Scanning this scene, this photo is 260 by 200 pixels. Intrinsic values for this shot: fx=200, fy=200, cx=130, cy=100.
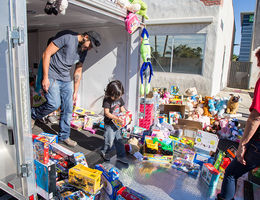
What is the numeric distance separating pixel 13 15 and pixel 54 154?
1851mm

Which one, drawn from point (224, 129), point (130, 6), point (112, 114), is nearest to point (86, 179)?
point (112, 114)

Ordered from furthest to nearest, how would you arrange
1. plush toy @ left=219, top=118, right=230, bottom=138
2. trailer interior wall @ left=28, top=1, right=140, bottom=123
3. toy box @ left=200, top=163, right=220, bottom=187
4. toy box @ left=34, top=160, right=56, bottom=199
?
1. plush toy @ left=219, top=118, right=230, bottom=138
2. trailer interior wall @ left=28, top=1, right=140, bottom=123
3. toy box @ left=200, top=163, right=220, bottom=187
4. toy box @ left=34, top=160, right=56, bottom=199

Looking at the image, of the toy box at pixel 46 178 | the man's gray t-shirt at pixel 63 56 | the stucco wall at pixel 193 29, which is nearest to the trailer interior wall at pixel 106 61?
the man's gray t-shirt at pixel 63 56

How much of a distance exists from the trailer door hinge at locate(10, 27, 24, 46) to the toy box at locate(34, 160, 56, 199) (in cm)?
115

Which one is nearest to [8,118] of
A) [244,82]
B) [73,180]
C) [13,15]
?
[13,15]

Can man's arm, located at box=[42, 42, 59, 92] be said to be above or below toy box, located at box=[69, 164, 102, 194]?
above

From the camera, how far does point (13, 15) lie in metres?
1.54

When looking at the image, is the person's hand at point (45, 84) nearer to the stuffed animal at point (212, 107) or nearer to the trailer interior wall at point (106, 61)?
the trailer interior wall at point (106, 61)

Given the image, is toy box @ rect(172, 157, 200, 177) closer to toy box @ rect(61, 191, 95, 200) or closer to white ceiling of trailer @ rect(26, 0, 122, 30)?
toy box @ rect(61, 191, 95, 200)

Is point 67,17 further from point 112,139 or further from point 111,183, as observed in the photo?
point 111,183

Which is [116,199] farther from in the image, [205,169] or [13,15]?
[13,15]

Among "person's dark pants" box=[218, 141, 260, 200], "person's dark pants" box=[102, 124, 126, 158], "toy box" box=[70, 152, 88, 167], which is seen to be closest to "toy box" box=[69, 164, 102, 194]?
"toy box" box=[70, 152, 88, 167]

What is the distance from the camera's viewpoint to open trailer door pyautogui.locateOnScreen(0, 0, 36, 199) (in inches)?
61.6

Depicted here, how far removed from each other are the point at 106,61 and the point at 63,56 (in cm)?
168
